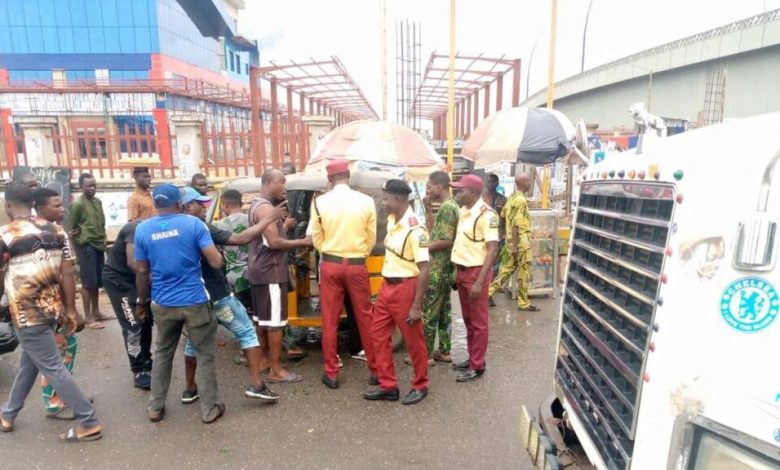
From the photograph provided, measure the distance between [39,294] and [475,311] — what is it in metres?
3.29

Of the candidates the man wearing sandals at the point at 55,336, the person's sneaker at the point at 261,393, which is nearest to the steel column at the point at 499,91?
the person's sneaker at the point at 261,393

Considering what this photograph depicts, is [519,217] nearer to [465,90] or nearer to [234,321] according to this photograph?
[234,321]

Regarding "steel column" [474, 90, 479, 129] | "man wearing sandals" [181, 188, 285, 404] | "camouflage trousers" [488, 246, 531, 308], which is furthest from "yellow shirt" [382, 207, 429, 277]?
"steel column" [474, 90, 479, 129]

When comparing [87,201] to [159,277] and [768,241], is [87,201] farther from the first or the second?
[768,241]

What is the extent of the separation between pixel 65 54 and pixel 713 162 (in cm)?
4080

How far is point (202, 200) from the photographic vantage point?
403 centimetres

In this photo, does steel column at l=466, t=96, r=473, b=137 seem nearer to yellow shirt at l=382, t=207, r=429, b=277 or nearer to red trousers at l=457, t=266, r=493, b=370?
red trousers at l=457, t=266, r=493, b=370

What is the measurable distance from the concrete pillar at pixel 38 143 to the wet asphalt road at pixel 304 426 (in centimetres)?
581

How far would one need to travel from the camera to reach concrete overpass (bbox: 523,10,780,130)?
1694 cm

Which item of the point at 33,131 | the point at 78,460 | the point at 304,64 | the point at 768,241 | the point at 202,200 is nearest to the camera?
the point at 768,241

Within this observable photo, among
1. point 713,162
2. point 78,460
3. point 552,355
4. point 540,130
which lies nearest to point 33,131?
point 78,460

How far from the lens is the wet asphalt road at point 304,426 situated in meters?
3.41

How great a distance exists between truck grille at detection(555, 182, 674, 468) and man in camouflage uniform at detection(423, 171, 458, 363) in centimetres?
195

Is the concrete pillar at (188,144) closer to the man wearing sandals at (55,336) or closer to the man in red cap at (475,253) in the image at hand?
the man wearing sandals at (55,336)
